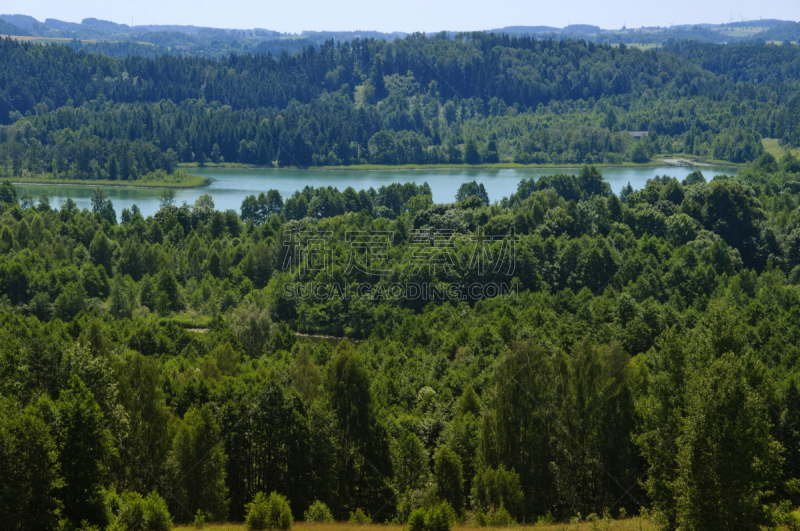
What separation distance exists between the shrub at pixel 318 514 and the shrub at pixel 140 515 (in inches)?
177

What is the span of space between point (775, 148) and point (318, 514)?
147m

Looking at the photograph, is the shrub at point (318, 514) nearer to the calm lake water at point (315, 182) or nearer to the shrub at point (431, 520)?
the shrub at point (431, 520)

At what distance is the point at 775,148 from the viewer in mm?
145000

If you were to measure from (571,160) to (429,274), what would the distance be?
92.5 metres

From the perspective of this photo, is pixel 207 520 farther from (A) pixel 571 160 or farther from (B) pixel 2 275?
(A) pixel 571 160

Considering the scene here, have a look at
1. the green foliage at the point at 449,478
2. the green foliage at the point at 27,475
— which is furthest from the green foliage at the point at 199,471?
the green foliage at the point at 449,478

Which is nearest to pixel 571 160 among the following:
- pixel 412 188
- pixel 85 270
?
pixel 412 188

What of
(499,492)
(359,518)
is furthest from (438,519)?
(499,492)

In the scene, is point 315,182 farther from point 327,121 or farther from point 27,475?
point 27,475

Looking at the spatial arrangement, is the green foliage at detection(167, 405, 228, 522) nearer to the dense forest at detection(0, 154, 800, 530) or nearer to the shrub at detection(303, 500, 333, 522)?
the dense forest at detection(0, 154, 800, 530)

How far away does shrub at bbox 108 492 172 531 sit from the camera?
18.9 metres

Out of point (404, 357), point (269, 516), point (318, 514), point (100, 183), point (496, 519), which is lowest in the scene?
point (100, 183)

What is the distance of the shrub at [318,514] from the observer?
22.5m

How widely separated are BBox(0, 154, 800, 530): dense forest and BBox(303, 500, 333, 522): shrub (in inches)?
69.2
